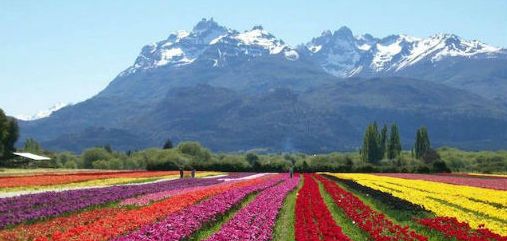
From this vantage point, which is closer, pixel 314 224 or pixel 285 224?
pixel 314 224

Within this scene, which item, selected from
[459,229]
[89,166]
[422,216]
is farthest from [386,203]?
[89,166]

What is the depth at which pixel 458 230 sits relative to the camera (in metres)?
24.7

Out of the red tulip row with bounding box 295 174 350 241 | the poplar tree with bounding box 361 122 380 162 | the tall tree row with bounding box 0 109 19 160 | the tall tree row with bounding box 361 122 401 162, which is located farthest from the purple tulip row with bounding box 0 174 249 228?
the tall tree row with bounding box 361 122 401 162

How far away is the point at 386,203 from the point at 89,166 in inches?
5942

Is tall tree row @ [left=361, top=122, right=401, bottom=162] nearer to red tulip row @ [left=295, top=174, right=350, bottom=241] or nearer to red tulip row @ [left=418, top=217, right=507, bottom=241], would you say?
red tulip row @ [left=295, top=174, right=350, bottom=241]

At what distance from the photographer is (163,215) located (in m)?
29.4

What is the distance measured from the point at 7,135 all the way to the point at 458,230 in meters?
117

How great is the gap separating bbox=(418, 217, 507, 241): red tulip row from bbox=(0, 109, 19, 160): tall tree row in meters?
101

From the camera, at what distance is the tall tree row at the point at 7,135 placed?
118900 millimetres

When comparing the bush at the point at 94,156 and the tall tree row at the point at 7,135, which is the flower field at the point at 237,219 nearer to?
the tall tree row at the point at 7,135

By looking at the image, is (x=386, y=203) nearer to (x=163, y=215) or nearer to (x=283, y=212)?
(x=283, y=212)

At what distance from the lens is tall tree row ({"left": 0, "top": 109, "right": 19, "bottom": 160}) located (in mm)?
118900

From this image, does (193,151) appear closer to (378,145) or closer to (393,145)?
(378,145)

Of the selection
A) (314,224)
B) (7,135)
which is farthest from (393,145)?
(314,224)
